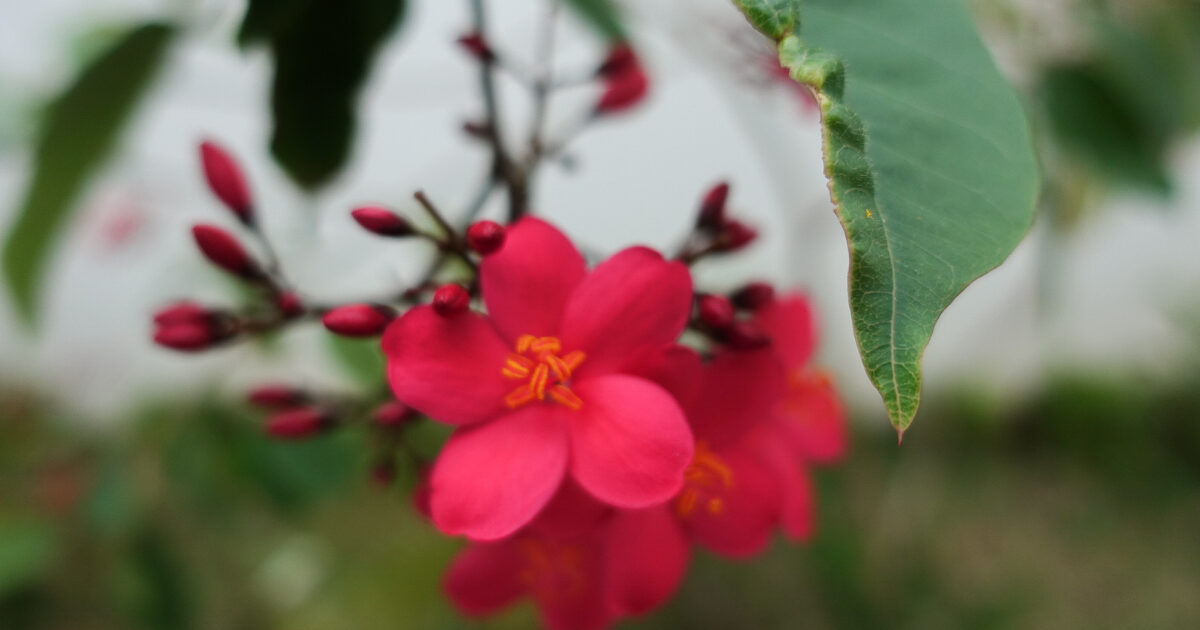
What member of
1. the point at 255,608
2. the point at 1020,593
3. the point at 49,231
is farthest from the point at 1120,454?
the point at 49,231

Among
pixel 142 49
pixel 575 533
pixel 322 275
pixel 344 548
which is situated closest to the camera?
pixel 575 533

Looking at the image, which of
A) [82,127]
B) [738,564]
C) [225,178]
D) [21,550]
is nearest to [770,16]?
[225,178]

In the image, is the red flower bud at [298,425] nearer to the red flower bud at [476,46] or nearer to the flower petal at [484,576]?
the flower petal at [484,576]

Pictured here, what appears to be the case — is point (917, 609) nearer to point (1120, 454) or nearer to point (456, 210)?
point (1120, 454)

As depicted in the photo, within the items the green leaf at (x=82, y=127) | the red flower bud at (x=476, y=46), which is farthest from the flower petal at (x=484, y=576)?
the green leaf at (x=82, y=127)

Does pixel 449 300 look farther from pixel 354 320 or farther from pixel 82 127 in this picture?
pixel 82 127

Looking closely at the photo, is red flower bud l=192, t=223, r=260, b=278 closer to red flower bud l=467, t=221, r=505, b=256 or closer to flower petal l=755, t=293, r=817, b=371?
red flower bud l=467, t=221, r=505, b=256
